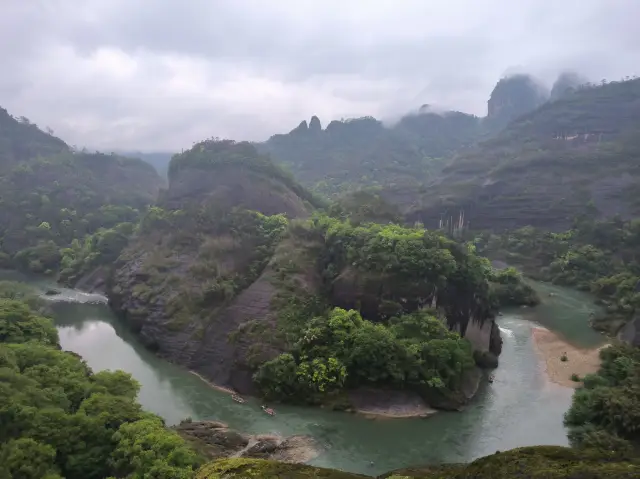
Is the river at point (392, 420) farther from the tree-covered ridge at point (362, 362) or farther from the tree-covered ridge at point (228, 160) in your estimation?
the tree-covered ridge at point (228, 160)

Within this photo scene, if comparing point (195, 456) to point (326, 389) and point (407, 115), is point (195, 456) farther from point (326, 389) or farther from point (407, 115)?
point (407, 115)

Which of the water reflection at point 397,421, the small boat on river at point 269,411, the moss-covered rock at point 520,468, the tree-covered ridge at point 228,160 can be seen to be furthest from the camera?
the tree-covered ridge at point 228,160

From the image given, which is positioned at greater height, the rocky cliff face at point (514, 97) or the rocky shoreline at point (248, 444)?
the rocky cliff face at point (514, 97)

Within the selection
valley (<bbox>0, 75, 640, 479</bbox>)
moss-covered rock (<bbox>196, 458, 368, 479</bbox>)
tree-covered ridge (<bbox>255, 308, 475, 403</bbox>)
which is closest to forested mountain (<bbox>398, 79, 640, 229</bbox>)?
valley (<bbox>0, 75, 640, 479</bbox>)

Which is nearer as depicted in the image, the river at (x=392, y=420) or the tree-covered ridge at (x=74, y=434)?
the tree-covered ridge at (x=74, y=434)

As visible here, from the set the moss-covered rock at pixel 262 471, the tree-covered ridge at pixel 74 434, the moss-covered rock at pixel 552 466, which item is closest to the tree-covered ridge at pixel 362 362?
the tree-covered ridge at pixel 74 434

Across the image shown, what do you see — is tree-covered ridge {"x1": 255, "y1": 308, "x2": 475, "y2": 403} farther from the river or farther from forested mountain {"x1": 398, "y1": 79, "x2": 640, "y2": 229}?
forested mountain {"x1": 398, "y1": 79, "x2": 640, "y2": 229}

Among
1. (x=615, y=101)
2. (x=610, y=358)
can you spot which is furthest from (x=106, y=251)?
(x=615, y=101)

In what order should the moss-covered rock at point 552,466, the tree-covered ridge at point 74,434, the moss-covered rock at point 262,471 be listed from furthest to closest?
the tree-covered ridge at point 74,434, the moss-covered rock at point 262,471, the moss-covered rock at point 552,466
